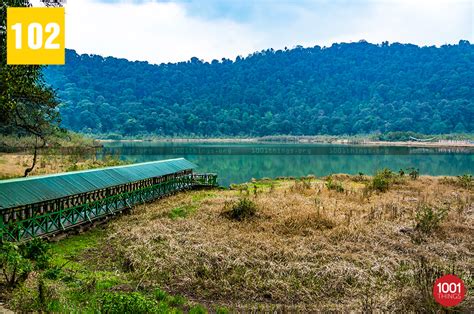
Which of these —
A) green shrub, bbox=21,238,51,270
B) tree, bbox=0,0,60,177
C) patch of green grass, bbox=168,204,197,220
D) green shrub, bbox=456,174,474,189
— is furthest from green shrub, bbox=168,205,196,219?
green shrub, bbox=456,174,474,189

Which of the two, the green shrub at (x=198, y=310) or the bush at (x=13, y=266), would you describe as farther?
the green shrub at (x=198, y=310)

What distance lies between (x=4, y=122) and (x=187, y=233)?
45.5 ft

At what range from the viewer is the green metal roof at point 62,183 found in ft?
42.8

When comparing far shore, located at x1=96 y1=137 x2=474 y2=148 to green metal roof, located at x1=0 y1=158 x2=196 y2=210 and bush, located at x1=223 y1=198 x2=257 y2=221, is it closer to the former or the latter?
green metal roof, located at x1=0 y1=158 x2=196 y2=210

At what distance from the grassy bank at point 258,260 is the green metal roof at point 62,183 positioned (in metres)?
1.72

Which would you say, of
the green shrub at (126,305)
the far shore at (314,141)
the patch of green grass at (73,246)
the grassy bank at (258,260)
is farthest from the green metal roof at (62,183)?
the far shore at (314,141)

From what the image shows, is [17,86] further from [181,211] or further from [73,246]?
[181,211]

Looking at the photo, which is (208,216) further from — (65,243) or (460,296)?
(460,296)

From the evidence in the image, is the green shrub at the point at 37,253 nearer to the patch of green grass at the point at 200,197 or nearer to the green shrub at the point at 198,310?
the green shrub at the point at 198,310

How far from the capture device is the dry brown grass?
393 inches

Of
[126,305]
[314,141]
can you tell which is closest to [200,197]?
[126,305]

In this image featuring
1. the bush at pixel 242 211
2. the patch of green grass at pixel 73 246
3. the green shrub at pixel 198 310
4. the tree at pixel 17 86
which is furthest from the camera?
the bush at pixel 242 211

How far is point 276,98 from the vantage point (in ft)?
589

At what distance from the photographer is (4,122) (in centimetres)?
2194
